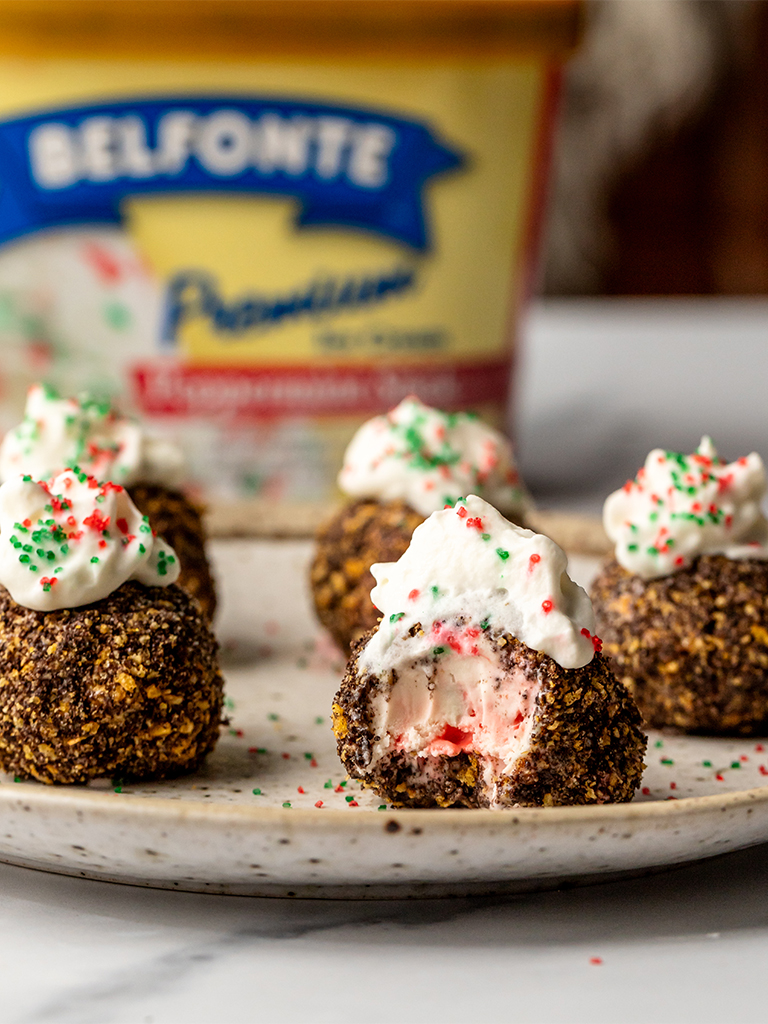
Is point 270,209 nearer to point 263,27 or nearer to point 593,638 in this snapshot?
point 263,27

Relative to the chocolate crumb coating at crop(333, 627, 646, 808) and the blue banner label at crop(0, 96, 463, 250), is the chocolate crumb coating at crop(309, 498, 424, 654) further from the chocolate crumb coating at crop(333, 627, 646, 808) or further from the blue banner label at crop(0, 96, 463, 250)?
the blue banner label at crop(0, 96, 463, 250)

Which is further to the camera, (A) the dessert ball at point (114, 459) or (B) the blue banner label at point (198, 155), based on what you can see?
(B) the blue banner label at point (198, 155)

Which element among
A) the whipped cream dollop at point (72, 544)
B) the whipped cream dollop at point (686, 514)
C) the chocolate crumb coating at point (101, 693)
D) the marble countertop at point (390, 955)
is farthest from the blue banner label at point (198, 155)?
the marble countertop at point (390, 955)

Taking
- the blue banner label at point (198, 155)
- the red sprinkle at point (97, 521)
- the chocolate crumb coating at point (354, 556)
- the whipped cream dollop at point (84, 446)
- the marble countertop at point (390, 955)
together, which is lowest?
the marble countertop at point (390, 955)

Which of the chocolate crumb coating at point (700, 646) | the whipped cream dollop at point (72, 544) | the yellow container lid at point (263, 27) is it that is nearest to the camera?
the whipped cream dollop at point (72, 544)

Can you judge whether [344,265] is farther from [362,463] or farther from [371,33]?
[362,463]

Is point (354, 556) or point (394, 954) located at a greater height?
point (354, 556)

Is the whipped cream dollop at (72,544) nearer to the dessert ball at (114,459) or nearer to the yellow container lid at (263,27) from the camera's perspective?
the dessert ball at (114,459)

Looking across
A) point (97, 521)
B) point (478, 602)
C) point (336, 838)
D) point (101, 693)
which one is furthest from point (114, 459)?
point (336, 838)
